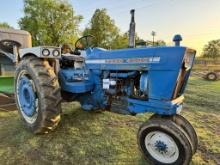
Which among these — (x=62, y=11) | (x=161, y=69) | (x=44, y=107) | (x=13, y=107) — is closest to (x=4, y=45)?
(x=13, y=107)

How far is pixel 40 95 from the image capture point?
275 cm

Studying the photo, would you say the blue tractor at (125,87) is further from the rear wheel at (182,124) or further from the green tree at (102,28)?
the green tree at (102,28)

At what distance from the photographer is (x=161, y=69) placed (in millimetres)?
2238

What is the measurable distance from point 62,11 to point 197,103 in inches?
927

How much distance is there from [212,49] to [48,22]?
48.3 metres

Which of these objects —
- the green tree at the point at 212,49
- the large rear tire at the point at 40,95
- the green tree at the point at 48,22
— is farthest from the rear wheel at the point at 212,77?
the green tree at the point at 212,49

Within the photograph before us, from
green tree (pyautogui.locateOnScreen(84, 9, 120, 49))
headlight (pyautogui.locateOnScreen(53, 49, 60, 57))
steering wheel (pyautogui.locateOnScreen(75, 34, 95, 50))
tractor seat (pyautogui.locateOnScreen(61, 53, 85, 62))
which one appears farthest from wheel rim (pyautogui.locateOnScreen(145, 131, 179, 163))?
green tree (pyautogui.locateOnScreen(84, 9, 120, 49))

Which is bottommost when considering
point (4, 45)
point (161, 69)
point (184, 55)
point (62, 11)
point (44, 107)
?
point (44, 107)

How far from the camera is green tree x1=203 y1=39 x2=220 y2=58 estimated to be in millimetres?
52744

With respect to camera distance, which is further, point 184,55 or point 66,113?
point 66,113

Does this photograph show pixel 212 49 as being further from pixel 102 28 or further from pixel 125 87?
pixel 125 87

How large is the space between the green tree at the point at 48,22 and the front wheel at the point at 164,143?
2245 cm

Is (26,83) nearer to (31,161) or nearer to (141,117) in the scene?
(31,161)

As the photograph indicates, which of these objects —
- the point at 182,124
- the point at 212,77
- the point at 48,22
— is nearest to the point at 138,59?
the point at 182,124
